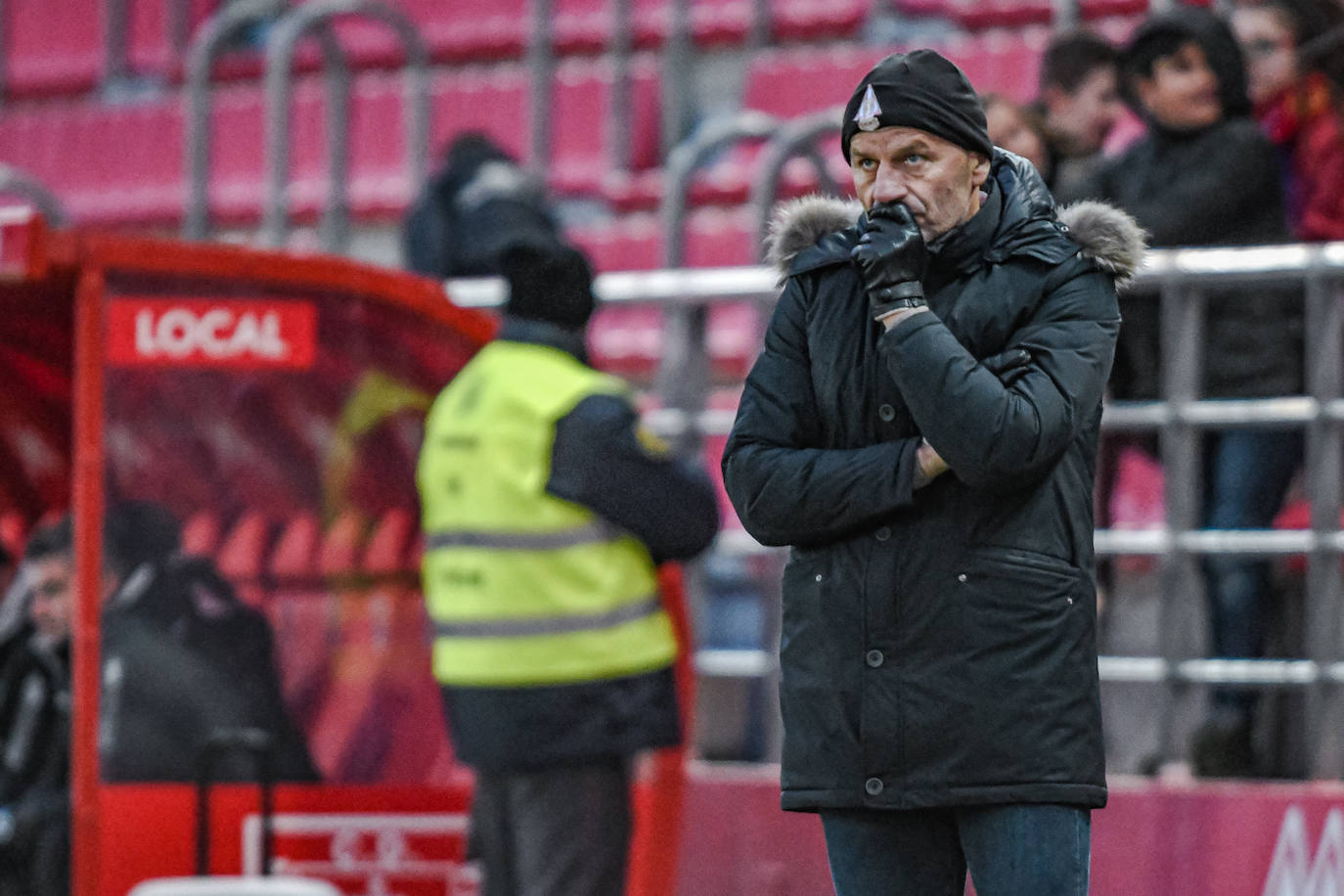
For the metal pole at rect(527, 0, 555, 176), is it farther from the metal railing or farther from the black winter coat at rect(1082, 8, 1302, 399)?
the black winter coat at rect(1082, 8, 1302, 399)

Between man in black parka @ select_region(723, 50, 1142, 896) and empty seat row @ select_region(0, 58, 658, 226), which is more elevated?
empty seat row @ select_region(0, 58, 658, 226)

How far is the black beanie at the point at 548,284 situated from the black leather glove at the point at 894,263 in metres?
2.39

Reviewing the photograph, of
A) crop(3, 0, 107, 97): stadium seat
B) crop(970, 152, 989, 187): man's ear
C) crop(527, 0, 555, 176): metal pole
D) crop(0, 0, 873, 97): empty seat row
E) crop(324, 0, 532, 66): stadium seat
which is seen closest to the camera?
crop(970, 152, 989, 187): man's ear

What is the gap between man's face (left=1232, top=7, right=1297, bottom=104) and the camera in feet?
21.1

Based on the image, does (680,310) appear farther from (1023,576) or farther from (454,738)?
(1023,576)

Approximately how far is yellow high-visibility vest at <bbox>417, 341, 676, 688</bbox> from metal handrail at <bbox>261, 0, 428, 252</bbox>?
105 inches

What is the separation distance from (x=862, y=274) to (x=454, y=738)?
257 cm

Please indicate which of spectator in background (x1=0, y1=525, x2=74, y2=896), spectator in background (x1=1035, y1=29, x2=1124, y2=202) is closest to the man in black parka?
spectator in background (x1=1035, y1=29, x2=1124, y2=202)

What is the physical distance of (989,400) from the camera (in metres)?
3.41

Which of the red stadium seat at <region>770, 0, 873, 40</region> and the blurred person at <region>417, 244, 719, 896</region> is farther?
the red stadium seat at <region>770, 0, 873, 40</region>

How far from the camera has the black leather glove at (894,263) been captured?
11.5 feet

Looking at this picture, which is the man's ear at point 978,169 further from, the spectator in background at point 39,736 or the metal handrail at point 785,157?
the spectator in background at point 39,736

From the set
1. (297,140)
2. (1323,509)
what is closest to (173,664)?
(1323,509)

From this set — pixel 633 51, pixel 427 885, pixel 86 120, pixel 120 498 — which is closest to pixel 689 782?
pixel 427 885
